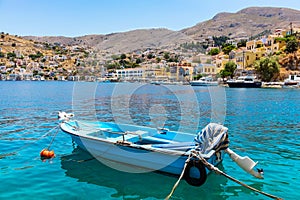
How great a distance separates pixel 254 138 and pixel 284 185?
641cm

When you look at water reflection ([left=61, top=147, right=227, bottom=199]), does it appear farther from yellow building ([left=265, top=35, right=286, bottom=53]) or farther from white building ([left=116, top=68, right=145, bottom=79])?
white building ([left=116, top=68, right=145, bottom=79])

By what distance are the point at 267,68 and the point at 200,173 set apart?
7568 cm

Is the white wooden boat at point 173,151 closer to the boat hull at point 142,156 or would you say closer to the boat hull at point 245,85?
the boat hull at point 142,156

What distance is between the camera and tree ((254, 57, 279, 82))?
7379cm

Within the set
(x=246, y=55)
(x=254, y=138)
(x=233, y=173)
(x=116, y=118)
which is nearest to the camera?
(x=233, y=173)

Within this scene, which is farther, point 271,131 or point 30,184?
point 271,131

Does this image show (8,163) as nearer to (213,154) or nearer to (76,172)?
(76,172)

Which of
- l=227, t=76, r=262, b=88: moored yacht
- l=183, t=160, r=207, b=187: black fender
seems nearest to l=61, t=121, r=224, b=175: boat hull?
l=183, t=160, r=207, b=187: black fender

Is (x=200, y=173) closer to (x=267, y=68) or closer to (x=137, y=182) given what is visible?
(x=137, y=182)

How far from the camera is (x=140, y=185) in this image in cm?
821

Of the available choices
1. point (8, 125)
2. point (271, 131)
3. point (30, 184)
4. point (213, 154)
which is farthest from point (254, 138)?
point (8, 125)

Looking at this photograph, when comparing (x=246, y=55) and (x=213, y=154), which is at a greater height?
(x=246, y=55)

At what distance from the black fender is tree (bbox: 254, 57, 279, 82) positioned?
7399cm

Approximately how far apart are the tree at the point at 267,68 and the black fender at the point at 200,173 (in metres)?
74.0
